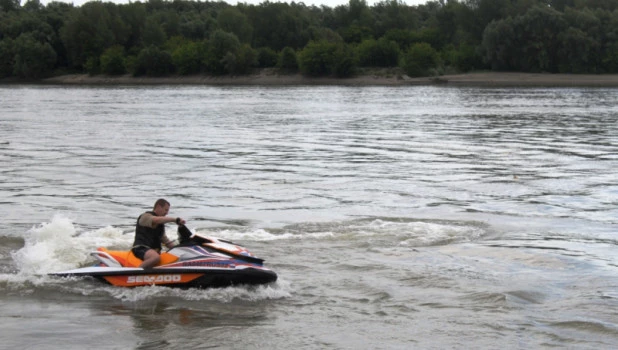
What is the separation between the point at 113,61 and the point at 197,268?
140 m

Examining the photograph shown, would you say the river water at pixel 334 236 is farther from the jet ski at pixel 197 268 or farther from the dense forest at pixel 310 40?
the dense forest at pixel 310 40

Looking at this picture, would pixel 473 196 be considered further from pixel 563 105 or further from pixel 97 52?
pixel 97 52

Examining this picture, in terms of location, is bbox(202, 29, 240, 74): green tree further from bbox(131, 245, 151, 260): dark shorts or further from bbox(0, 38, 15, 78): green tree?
bbox(131, 245, 151, 260): dark shorts

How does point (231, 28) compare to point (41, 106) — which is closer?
point (41, 106)

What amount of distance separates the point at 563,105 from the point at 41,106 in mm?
43134

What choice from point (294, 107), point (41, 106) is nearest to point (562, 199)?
point (294, 107)

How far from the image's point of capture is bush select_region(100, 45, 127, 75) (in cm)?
14800

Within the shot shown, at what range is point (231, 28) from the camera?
161500 mm

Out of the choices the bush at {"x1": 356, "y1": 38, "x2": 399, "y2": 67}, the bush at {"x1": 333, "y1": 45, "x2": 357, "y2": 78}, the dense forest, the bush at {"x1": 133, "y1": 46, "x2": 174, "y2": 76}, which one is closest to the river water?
the dense forest

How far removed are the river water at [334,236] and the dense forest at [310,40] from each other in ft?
281

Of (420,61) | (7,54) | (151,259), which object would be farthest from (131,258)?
(7,54)

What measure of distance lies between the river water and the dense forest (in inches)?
3366

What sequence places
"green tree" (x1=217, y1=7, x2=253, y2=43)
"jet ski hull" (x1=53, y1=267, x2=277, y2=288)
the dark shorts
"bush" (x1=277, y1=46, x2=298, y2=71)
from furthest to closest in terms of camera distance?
"green tree" (x1=217, y1=7, x2=253, y2=43), "bush" (x1=277, y1=46, x2=298, y2=71), the dark shorts, "jet ski hull" (x1=53, y1=267, x2=277, y2=288)

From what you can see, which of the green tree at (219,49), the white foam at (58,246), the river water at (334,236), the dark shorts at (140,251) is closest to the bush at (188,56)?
the green tree at (219,49)
